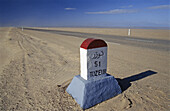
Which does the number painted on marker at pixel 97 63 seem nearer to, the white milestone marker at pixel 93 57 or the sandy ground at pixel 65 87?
the white milestone marker at pixel 93 57

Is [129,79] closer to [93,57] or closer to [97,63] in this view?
[97,63]

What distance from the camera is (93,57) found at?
304 centimetres

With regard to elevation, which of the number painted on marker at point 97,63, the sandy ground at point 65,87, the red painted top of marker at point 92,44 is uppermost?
the red painted top of marker at point 92,44

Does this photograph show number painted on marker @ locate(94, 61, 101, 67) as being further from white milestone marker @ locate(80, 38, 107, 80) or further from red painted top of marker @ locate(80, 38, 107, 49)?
red painted top of marker @ locate(80, 38, 107, 49)

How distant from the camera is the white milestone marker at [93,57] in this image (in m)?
2.94

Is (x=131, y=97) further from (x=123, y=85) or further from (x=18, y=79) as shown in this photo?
(x=18, y=79)

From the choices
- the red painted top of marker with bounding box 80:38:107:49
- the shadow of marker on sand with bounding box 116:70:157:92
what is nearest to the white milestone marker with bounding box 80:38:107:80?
the red painted top of marker with bounding box 80:38:107:49

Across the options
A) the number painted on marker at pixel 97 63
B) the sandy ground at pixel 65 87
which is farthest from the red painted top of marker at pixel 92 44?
the sandy ground at pixel 65 87

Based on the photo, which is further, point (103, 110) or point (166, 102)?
point (166, 102)

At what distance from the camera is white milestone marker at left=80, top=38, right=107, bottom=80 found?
2.94m

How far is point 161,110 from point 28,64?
17.8 ft

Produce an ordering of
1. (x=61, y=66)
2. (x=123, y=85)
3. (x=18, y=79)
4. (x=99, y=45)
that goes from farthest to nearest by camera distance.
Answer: (x=61, y=66) → (x=18, y=79) → (x=123, y=85) → (x=99, y=45)

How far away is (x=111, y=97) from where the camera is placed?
11.0 ft

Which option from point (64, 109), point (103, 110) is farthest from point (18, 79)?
point (103, 110)
